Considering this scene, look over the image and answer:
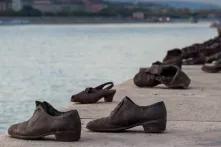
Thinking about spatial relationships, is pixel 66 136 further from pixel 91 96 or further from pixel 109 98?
pixel 109 98

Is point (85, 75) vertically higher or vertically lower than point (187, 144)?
lower

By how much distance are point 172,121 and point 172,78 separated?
389 centimetres

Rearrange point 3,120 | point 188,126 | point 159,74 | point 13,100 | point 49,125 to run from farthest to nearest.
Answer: point 13,100, point 159,74, point 3,120, point 188,126, point 49,125

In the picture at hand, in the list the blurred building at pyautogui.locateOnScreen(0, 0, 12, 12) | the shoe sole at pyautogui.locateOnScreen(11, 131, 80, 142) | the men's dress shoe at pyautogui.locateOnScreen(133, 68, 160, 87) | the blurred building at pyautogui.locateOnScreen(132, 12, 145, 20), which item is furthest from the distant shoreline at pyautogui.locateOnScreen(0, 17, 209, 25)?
the shoe sole at pyautogui.locateOnScreen(11, 131, 80, 142)

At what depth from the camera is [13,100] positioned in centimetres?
1434

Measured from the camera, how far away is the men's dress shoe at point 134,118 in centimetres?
813

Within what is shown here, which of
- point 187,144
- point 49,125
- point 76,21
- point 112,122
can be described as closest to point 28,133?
point 49,125

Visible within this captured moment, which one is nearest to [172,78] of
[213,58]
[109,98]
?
[109,98]

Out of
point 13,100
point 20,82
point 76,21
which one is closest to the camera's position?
point 13,100

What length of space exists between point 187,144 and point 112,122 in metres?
0.91

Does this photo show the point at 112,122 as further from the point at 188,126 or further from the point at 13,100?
the point at 13,100

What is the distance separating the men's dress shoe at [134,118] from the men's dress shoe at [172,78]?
4779mm

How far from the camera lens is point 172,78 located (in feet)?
42.7

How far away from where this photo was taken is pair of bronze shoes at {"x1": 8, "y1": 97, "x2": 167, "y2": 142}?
301 inches
